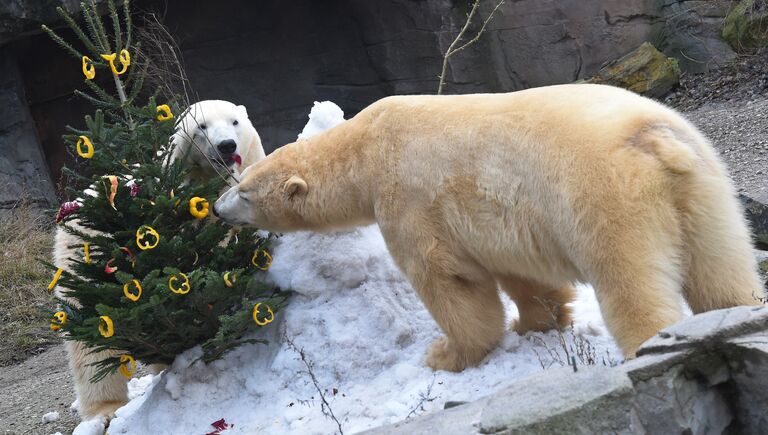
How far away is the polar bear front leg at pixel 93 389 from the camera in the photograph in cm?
499

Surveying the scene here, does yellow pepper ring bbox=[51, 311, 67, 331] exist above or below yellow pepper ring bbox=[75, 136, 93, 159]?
below

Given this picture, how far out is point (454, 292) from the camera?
364 cm

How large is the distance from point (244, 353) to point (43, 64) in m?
8.80

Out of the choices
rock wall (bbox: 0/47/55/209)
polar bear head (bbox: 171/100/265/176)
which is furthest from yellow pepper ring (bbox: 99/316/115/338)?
rock wall (bbox: 0/47/55/209)

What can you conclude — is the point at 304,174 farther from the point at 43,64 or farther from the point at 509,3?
the point at 43,64

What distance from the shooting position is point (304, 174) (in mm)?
4129

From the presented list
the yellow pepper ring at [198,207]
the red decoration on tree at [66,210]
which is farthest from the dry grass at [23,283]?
the yellow pepper ring at [198,207]

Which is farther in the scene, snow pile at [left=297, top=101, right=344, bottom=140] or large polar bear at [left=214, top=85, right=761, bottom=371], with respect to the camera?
snow pile at [left=297, top=101, right=344, bottom=140]

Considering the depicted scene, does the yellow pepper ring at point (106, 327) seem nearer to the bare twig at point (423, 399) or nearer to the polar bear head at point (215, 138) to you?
the polar bear head at point (215, 138)

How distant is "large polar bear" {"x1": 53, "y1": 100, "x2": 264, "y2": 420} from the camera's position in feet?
16.4

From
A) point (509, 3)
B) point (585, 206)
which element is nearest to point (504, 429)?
point (585, 206)

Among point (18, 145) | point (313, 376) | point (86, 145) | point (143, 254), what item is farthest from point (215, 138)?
point (18, 145)

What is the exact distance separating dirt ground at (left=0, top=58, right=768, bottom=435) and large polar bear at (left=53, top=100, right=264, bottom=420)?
624 millimetres

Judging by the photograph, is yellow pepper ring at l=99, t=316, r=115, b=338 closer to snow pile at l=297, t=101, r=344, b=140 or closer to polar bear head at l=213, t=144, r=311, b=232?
polar bear head at l=213, t=144, r=311, b=232
